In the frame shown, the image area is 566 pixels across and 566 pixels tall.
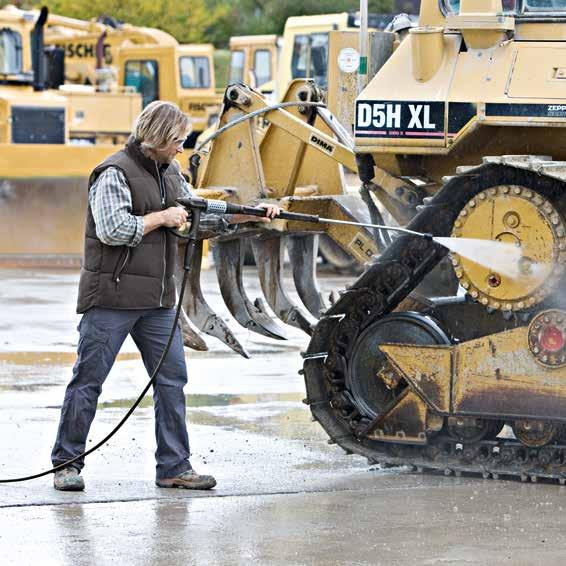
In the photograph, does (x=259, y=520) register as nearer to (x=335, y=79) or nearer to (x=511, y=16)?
(x=511, y=16)

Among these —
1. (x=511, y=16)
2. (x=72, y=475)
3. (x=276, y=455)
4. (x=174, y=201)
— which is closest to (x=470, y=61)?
(x=511, y=16)

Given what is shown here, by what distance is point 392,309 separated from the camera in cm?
795

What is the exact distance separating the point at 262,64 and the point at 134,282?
20101 mm

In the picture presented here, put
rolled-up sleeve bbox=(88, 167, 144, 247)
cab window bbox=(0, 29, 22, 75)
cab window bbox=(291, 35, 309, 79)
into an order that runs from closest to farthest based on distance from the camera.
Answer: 1. rolled-up sleeve bbox=(88, 167, 144, 247)
2. cab window bbox=(291, 35, 309, 79)
3. cab window bbox=(0, 29, 22, 75)

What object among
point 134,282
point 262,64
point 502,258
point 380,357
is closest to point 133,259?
point 134,282

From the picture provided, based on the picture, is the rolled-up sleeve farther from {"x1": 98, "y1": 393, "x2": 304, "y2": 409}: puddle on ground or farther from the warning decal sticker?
{"x1": 98, "y1": 393, "x2": 304, "y2": 409}: puddle on ground

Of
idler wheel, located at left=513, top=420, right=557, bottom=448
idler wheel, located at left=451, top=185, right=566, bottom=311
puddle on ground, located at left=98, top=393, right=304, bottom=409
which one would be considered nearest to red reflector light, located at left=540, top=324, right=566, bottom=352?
idler wheel, located at left=451, top=185, right=566, bottom=311

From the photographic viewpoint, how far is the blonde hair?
7.07m

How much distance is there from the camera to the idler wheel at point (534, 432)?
7371 millimetres

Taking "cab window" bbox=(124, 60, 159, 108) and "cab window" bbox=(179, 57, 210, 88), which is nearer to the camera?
"cab window" bbox=(124, 60, 159, 108)

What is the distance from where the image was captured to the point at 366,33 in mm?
8586

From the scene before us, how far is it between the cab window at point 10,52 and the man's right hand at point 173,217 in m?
17.5

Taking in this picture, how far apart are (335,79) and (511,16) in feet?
6.75

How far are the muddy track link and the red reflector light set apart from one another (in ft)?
1.48
